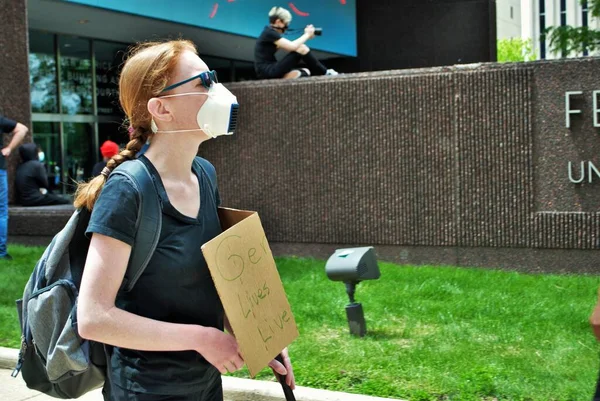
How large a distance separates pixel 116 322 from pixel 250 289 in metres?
0.39

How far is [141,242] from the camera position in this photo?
6.92 ft

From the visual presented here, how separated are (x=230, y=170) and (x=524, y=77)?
11.9ft

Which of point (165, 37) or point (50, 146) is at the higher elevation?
point (165, 37)

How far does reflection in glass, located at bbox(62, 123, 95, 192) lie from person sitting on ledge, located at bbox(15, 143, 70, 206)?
6495 mm

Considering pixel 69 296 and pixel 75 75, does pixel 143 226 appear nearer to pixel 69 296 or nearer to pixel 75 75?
pixel 69 296

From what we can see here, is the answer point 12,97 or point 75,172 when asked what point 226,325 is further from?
point 75,172

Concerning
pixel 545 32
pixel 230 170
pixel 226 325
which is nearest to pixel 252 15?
pixel 545 32

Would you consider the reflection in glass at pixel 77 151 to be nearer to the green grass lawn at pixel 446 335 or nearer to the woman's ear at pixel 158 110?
the green grass lawn at pixel 446 335

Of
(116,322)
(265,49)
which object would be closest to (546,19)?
(265,49)

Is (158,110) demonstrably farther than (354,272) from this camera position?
No

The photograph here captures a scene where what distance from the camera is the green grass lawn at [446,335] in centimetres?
482

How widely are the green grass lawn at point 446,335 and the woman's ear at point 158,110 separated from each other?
9.69 ft

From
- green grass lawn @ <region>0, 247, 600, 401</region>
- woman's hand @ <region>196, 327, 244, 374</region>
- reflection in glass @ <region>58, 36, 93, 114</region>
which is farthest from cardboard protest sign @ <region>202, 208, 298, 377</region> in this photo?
reflection in glass @ <region>58, 36, 93, 114</region>

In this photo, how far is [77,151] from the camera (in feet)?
62.4
